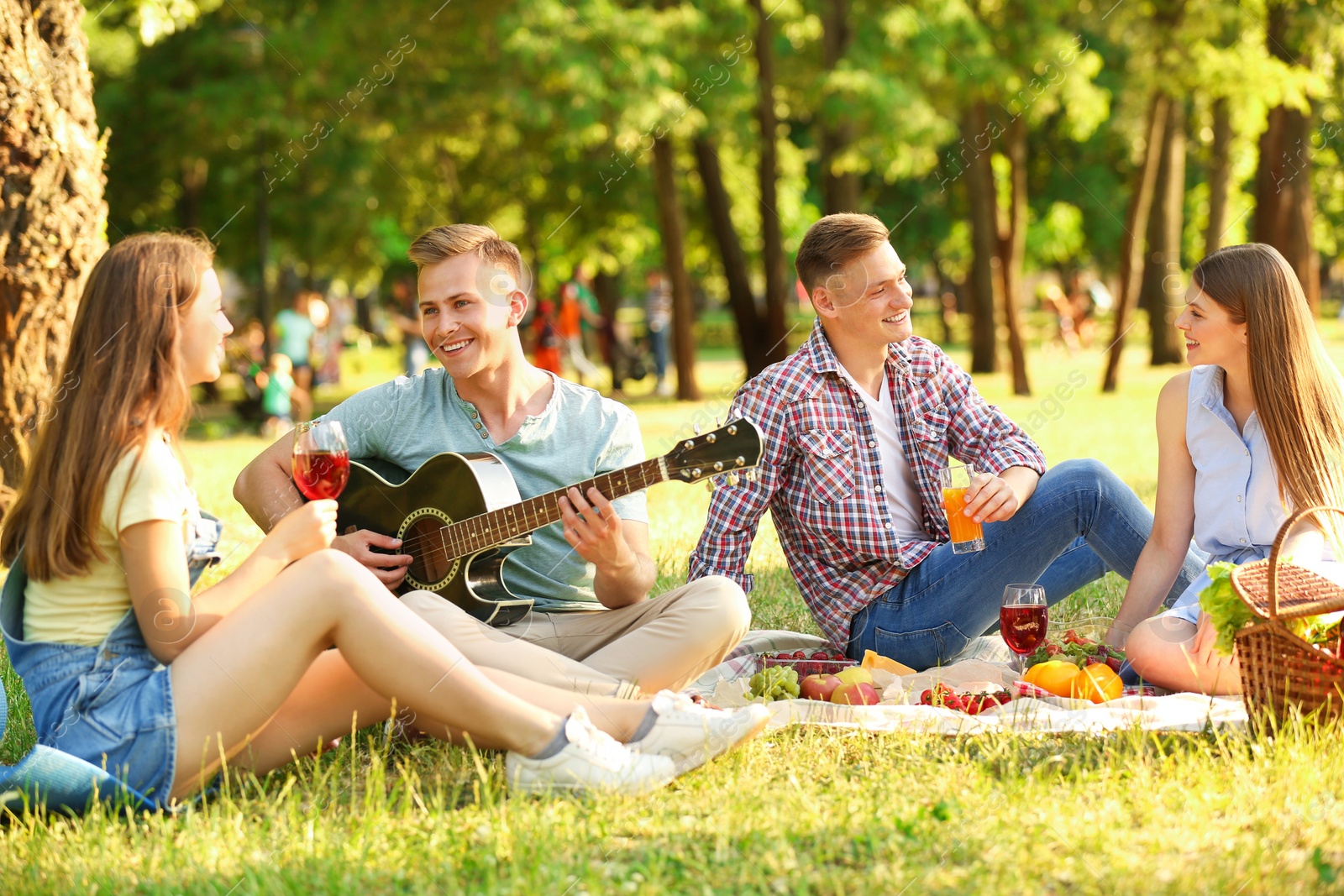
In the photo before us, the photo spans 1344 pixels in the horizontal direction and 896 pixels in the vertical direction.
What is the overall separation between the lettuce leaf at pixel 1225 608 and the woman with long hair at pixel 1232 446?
36 cm

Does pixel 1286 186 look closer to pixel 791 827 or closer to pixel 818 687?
pixel 818 687

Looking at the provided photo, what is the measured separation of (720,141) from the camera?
15180 millimetres

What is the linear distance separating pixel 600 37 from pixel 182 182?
34.7ft

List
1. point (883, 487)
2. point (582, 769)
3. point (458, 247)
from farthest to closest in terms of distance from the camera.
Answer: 1. point (883, 487)
2. point (458, 247)
3. point (582, 769)

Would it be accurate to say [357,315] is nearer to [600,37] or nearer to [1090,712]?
[600,37]

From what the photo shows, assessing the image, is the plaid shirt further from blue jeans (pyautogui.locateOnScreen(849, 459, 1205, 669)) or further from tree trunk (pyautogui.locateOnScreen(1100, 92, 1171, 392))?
tree trunk (pyautogui.locateOnScreen(1100, 92, 1171, 392))

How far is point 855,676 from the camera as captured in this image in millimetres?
3869

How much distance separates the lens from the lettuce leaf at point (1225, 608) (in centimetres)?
322

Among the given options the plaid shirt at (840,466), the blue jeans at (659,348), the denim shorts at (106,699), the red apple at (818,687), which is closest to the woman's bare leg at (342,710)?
the denim shorts at (106,699)

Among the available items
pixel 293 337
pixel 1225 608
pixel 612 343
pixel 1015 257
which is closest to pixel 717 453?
pixel 1225 608

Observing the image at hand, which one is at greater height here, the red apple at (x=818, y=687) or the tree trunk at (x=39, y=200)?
the tree trunk at (x=39, y=200)

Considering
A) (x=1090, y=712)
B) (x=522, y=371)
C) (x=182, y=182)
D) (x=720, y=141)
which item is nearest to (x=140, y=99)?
(x=182, y=182)

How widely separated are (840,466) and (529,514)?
1.06m

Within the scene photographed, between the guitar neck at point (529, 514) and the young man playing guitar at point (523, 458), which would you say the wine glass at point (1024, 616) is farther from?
the guitar neck at point (529, 514)
